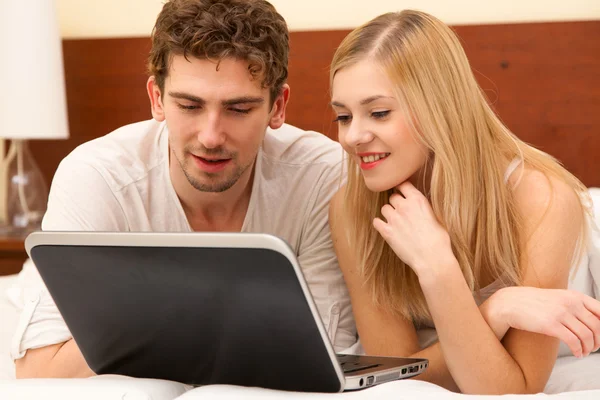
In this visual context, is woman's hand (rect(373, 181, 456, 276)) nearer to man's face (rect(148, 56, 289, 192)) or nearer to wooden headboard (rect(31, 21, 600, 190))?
man's face (rect(148, 56, 289, 192))

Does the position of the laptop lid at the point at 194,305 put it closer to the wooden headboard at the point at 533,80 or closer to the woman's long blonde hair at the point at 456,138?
the woman's long blonde hair at the point at 456,138

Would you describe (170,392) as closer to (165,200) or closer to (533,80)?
(165,200)

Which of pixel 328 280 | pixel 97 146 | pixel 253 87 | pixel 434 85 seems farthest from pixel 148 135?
pixel 434 85

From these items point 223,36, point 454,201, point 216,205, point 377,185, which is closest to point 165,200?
point 216,205

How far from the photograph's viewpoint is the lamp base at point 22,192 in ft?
9.18

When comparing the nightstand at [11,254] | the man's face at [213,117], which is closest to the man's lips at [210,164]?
the man's face at [213,117]

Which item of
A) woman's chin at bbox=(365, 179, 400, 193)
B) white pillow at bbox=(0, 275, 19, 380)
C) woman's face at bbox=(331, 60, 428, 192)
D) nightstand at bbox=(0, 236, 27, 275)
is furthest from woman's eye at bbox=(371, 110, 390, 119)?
nightstand at bbox=(0, 236, 27, 275)

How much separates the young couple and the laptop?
250 millimetres

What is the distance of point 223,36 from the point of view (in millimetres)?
1516

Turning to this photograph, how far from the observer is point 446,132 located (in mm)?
1365

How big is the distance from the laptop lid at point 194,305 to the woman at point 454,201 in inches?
13.7

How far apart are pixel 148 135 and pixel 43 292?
17.4 inches

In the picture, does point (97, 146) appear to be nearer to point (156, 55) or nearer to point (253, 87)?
point (156, 55)

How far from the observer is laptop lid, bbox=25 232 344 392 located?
954 mm
